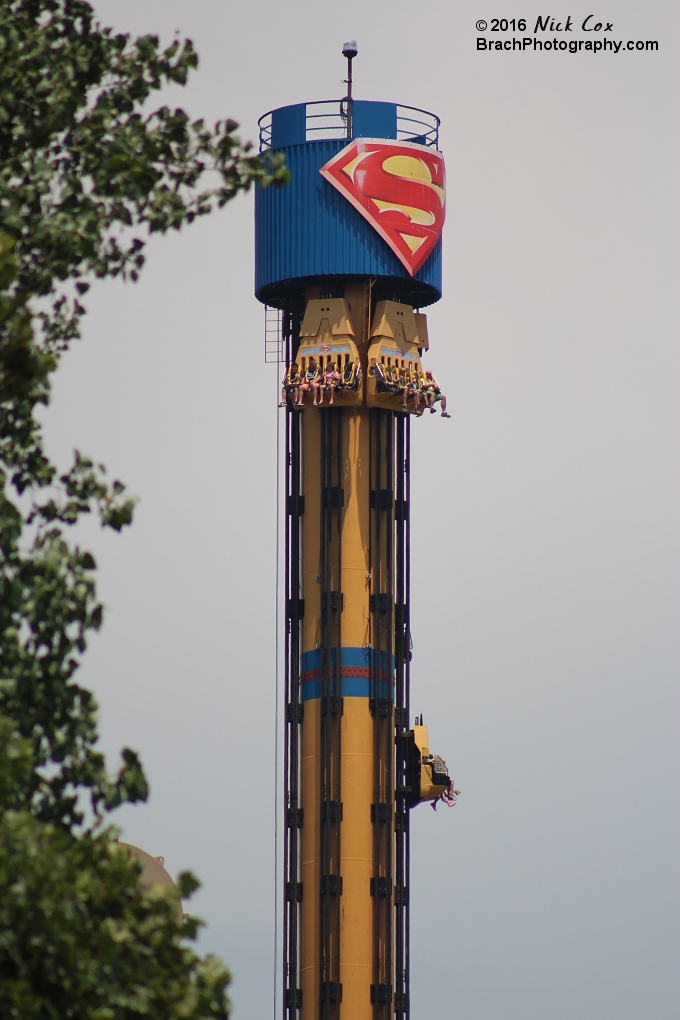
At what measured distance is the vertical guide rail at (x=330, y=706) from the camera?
344 feet

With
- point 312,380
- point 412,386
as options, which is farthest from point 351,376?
point 412,386

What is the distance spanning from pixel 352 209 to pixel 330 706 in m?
20.7

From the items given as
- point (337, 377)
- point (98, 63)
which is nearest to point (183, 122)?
point (98, 63)

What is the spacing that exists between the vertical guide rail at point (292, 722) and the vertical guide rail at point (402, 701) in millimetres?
4092

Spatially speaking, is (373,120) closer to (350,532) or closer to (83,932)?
Answer: (350,532)

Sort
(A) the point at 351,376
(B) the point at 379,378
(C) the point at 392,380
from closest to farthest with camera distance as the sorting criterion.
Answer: (A) the point at 351,376 < (B) the point at 379,378 < (C) the point at 392,380

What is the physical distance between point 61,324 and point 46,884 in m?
12.4

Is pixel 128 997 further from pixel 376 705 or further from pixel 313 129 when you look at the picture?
pixel 313 129

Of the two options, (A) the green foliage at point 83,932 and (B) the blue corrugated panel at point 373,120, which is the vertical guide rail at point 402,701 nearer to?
(B) the blue corrugated panel at point 373,120

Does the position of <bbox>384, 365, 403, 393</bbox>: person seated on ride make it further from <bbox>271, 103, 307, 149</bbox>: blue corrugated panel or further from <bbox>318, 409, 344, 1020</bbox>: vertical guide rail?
<bbox>271, 103, 307, 149</bbox>: blue corrugated panel

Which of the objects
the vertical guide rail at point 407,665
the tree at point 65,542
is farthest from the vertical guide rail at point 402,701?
the tree at point 65,542

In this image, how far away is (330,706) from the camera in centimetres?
10644

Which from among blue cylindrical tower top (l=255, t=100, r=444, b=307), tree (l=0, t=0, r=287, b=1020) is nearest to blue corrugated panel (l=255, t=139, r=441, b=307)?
blue cylindrical tower top (l=255, t=100, r=444, b=307)

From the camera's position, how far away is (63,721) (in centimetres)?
4375
